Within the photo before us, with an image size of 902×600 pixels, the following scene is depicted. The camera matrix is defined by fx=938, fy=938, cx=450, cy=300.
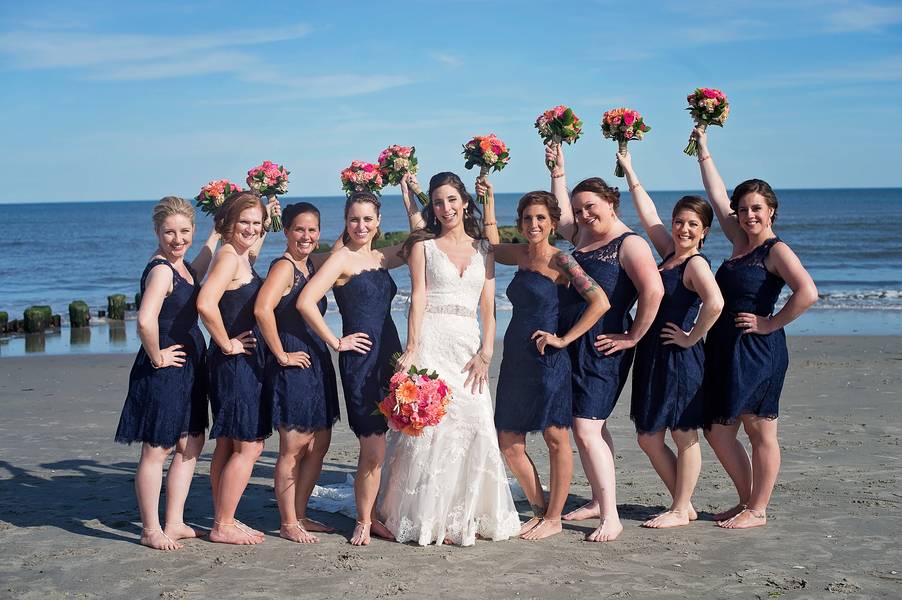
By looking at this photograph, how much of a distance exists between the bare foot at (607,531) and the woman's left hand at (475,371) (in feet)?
4.05

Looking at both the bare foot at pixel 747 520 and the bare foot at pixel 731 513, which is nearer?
the bare foot at pixel 747 520

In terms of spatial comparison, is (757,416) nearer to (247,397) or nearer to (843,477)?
(843,477)

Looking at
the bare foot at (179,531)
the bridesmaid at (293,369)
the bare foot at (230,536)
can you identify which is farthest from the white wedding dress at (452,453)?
the bare foot at (179,531)

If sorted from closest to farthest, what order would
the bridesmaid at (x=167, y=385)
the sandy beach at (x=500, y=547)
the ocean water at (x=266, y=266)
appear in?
the sandy beach at (x=500, y=547), the bridesmaid at (x=167, y=385), the ocean water at (x=266, y=266)

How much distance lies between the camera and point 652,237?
6883 millimetres

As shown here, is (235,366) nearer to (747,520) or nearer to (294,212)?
(294,212)

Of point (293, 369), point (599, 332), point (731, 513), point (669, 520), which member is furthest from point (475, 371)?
point (731, 513)

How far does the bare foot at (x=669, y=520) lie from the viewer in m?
6.61

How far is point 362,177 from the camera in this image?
7.48m

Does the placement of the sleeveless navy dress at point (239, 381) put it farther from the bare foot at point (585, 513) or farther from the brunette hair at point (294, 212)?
the bare foot at point (585, 513)

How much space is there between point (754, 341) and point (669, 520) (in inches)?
54.8

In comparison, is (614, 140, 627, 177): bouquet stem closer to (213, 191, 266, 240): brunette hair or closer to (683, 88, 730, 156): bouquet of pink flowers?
(683, 88, 730, 156): bouquet of pink flowers

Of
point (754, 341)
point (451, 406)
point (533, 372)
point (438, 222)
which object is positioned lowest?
point (451, 406)

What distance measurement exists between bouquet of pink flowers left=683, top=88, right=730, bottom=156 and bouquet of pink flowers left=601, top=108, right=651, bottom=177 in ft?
1.33
